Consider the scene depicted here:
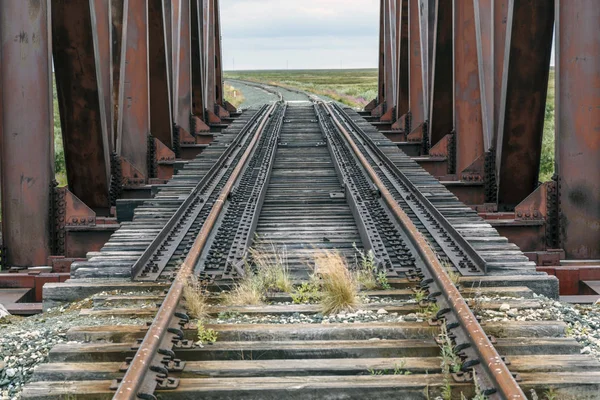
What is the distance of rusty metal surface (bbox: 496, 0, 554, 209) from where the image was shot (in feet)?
27.9

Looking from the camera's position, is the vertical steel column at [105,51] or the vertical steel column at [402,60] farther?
the vertical steel column at [402,60]

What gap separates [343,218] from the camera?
8422 mm

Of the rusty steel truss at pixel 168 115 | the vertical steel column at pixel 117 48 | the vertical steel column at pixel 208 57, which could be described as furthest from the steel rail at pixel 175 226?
the vertical steel column at pixel 208 57

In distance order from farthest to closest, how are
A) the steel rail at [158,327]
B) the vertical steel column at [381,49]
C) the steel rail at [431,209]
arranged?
1. the vertical steel column at [381,49]
2. the steel rail at [431,209]
3. the steel rail at [158,327]

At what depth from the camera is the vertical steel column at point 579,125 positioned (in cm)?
725

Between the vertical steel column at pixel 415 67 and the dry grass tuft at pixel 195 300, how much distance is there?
12.1m

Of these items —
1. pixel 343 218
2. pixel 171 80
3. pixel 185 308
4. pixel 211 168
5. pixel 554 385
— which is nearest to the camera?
pixel 554 385

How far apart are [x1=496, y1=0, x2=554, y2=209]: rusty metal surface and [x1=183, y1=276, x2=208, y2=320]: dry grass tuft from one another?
5.14 m

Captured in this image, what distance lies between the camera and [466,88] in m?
11.5

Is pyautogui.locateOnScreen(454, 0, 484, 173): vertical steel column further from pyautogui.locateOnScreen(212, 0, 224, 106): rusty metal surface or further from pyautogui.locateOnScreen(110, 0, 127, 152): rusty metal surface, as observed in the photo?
pyautogui.locateOnScreen(212, 0, 224, 106): rusty metal surface

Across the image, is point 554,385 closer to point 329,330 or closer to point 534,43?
point 329,330

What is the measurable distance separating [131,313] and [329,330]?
1350 millimetres

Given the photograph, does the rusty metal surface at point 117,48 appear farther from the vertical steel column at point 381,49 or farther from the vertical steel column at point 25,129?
the vertical steel column at point 381,49

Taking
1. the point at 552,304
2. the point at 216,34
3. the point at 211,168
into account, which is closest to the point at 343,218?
the point at 211,168
